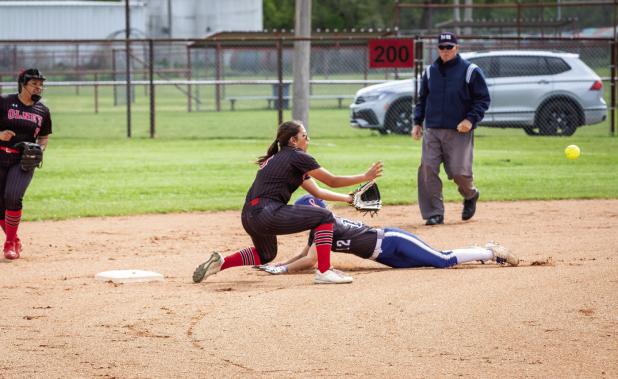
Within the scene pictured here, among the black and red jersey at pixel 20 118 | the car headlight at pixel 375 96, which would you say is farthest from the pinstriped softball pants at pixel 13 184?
the car headlight at pixel 375 96

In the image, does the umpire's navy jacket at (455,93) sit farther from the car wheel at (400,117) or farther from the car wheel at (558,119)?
the car wheel at (558,119)

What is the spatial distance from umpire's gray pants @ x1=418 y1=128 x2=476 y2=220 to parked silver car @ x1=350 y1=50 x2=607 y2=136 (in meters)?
10.8

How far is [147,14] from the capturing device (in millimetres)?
53219

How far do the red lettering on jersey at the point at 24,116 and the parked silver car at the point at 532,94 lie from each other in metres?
13.5

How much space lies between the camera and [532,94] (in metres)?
22.4

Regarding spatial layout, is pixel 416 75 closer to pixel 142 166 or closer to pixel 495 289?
pixel 142 166

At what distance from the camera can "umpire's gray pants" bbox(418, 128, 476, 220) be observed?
11.8 metres

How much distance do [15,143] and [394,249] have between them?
3.82 meters

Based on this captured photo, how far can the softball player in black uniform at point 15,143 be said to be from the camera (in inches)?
392

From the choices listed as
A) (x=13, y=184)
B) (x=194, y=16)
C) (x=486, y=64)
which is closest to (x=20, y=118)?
(x=13, y=184)

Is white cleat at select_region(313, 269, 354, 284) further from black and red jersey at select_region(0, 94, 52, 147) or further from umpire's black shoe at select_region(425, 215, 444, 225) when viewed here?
umpire's black shoe at select_region(425, 215, 444, 225)

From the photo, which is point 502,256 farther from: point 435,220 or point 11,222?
point 11,222

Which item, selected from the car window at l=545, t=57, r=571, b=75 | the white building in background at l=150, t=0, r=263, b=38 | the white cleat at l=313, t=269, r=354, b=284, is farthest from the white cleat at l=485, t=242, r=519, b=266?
the white building in background at l=150, t=0, r=263, b=38

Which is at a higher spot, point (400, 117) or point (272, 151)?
point (272, 151)
